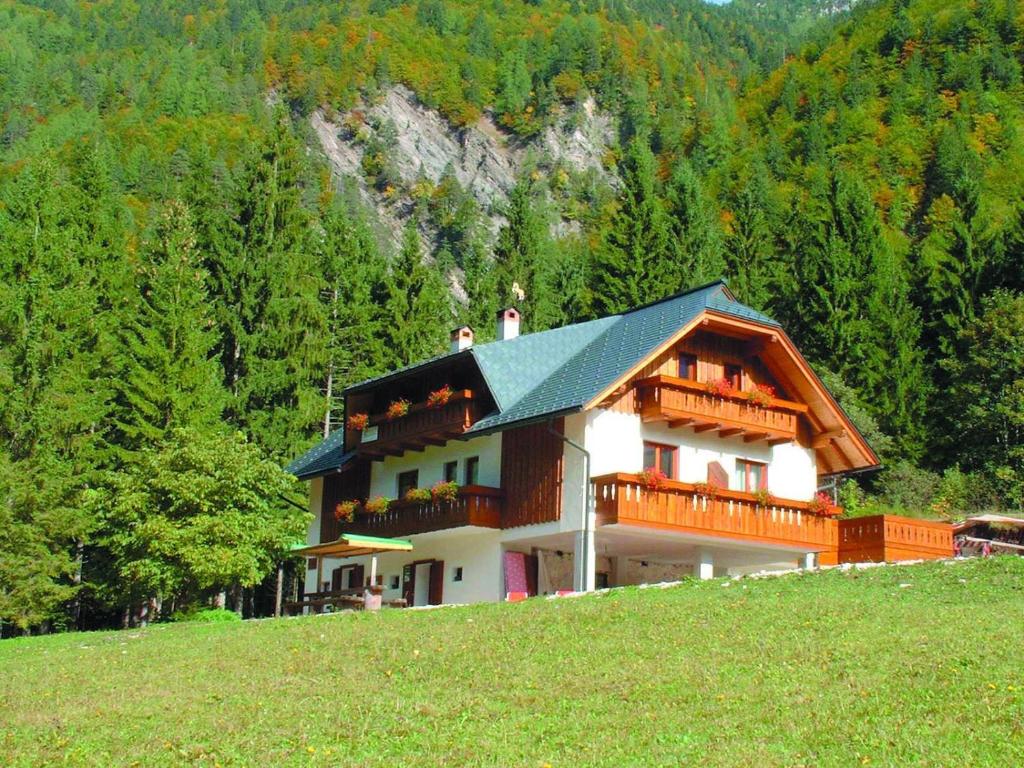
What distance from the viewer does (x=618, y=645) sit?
19922 millimetres

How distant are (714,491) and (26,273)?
86.3ft

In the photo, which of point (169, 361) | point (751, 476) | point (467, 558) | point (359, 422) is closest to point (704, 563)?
point (751, 476)

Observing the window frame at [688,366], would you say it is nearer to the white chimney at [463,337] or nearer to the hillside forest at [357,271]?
the white chimney at [463,337]

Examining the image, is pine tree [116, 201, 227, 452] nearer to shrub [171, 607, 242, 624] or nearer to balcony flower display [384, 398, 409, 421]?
shrub [171, 607, 242, 624]

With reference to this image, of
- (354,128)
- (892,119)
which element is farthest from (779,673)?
(354,128)

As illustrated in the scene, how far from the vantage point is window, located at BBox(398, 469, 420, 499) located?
37.5m

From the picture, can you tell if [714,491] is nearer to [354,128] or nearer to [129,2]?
[354,128]

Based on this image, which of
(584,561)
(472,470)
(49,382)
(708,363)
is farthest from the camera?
(49,382)

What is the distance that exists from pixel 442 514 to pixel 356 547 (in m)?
2.45

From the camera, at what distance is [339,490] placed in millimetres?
40375

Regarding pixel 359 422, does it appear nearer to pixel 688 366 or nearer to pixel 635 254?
pixel 688 366

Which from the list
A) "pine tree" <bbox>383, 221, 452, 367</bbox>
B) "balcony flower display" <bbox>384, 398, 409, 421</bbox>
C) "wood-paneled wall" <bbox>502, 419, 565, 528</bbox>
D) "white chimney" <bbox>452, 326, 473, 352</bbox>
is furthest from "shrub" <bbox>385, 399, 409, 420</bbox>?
"pine tree" <bbox>383, 221, 452, 367</bbox>

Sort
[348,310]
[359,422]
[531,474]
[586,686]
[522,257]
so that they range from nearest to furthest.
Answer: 1. [586,686]
2. [531,474]
3. [359,422]
4. [348,310]
5. [522,257]

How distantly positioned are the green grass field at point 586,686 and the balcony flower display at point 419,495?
29.7ft
